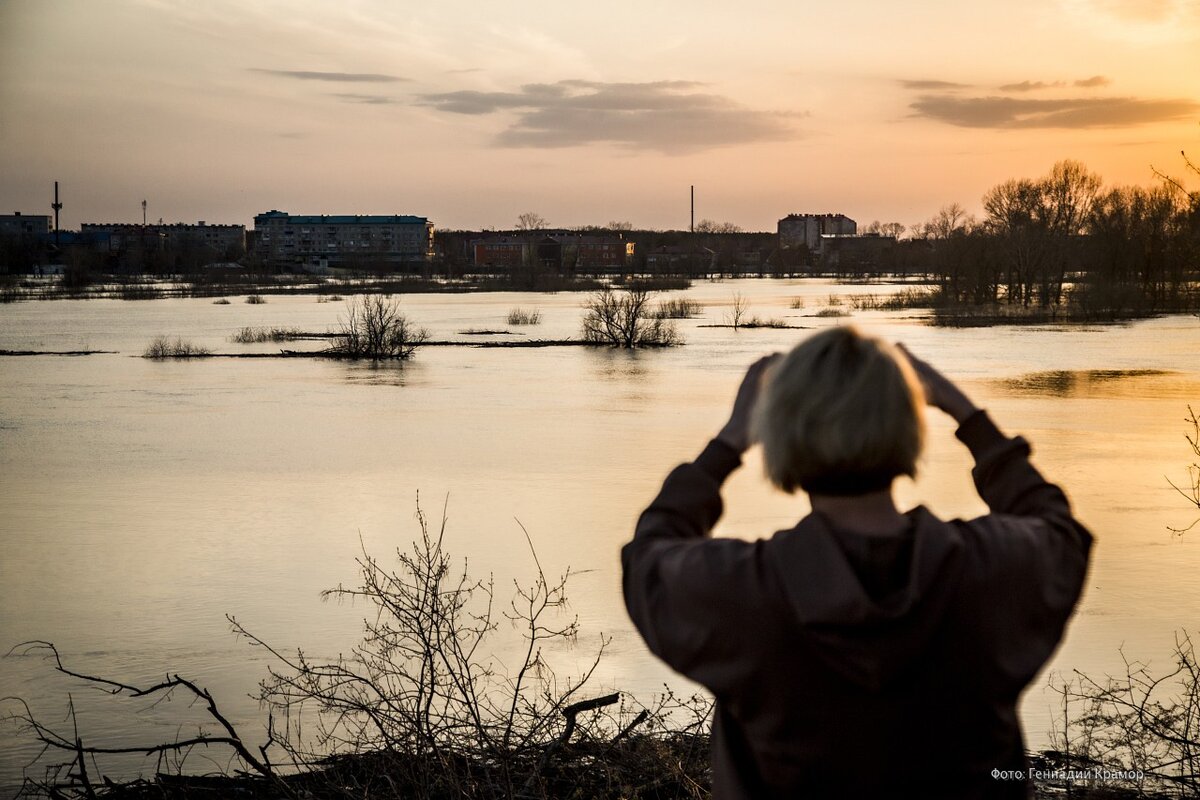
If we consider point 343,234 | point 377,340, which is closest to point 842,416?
point 377,340

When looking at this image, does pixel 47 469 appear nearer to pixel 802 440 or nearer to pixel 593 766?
pixel 593 766

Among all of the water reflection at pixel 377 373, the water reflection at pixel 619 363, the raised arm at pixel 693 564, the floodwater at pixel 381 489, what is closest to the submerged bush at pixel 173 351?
the floodwater at pixel 381 489

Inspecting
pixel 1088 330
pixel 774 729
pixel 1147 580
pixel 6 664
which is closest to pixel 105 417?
pixel 6 664

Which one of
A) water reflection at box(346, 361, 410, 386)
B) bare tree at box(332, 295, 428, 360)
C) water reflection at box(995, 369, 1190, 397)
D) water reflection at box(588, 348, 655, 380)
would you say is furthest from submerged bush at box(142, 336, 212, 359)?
water reflection at box(995, 369, 1190, 397)

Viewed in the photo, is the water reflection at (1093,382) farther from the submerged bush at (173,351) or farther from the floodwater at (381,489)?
the submerged bush at (173,351)

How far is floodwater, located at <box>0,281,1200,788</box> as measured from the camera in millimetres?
7852

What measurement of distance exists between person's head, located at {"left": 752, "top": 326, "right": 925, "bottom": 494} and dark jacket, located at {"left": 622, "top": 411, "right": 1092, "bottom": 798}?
0.07 meters

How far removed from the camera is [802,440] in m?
1.47

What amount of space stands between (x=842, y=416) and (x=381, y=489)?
492 inches

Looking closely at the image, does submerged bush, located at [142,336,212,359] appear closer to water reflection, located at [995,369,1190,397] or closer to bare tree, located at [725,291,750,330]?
bare tree, located at [725,291,750,330]

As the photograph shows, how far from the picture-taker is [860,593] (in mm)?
1422

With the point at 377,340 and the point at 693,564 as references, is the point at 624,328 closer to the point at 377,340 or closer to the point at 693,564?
the point at 377,340

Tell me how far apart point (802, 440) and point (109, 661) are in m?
7.29

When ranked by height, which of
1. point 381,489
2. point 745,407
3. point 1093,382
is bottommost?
point 381,489
